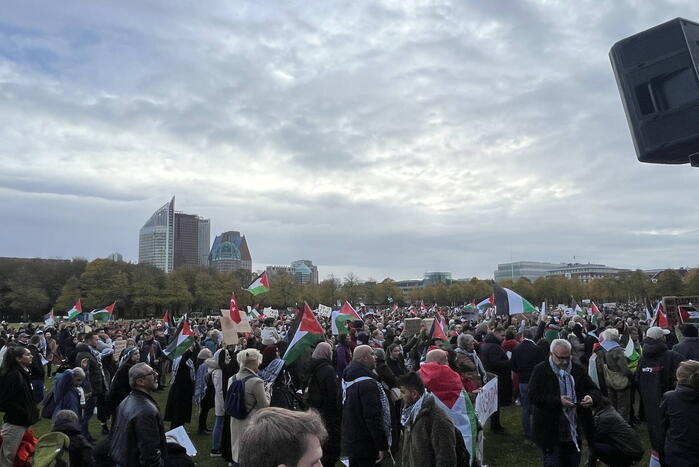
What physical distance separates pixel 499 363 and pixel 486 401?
14.1 feet

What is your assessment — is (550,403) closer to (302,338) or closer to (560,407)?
(560,407)

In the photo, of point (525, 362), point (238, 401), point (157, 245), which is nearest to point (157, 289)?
point (525, 362)

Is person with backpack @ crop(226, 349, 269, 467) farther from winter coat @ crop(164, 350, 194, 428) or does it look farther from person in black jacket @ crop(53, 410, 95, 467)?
winter coat @ crop(164, 350, 194, 428)

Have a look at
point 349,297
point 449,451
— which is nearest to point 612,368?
point 449,451

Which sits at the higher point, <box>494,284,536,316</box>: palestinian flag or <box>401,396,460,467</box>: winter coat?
<box>494,284,536,316</box>: palestinian flag

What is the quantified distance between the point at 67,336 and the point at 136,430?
17223mm

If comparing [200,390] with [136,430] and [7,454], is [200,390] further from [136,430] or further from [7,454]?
[136,430]

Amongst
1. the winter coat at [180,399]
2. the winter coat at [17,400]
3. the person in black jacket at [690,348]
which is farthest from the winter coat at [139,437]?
the person in black jacket at [690,348]

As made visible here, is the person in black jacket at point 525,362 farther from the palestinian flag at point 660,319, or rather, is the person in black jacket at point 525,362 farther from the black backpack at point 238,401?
the palestinian flag at point 660,319

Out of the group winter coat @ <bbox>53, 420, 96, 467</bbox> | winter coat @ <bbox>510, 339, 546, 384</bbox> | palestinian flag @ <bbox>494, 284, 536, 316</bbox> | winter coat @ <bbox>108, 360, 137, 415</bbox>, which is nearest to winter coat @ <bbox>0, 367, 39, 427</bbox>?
winter coat @ <bbox>53, 420, 96, 467</bbox>

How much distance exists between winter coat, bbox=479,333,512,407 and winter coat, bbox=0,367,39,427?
26.0 feet

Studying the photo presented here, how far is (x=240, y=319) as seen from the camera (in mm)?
15102

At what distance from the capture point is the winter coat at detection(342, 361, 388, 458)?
6047 mm

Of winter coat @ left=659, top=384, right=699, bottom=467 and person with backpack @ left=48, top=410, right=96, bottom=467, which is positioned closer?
winter coat @ left=659, top=384, right=699, bottom=467
